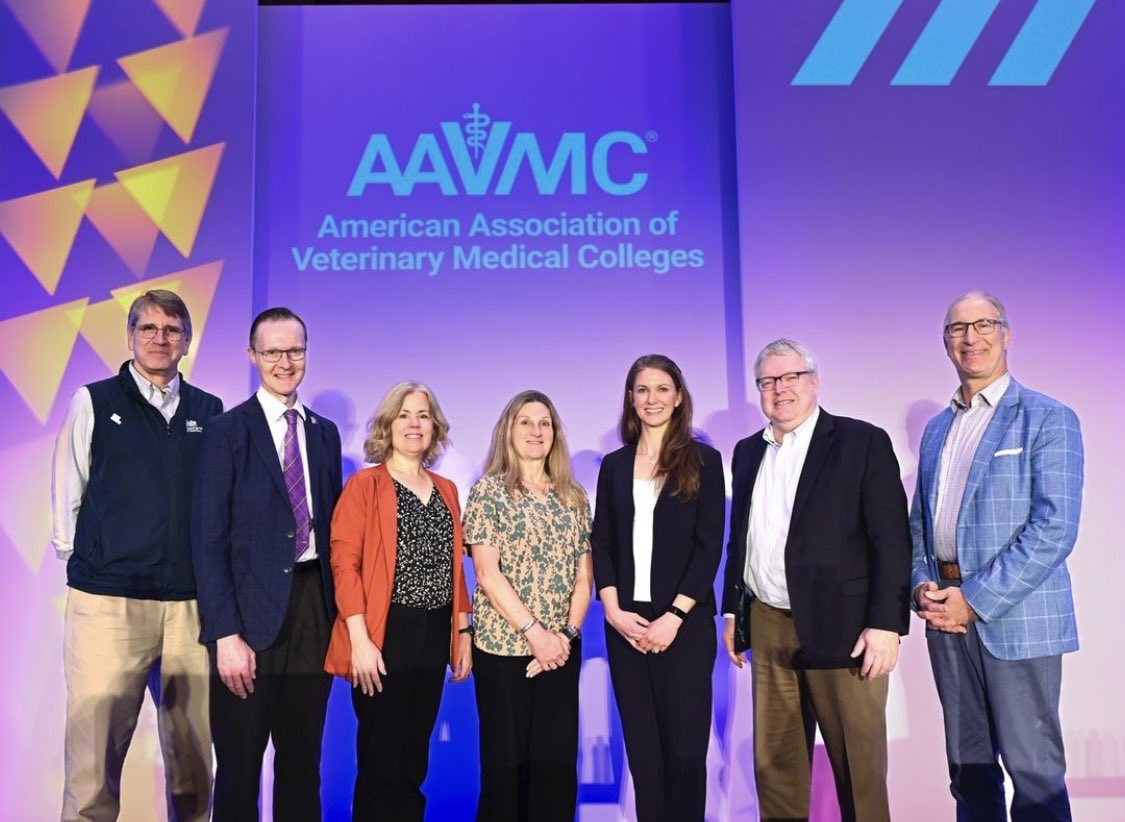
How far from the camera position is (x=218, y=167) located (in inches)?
167

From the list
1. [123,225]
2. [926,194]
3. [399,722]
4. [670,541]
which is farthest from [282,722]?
[926,194]

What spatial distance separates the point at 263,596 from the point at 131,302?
A: 6.22 feet

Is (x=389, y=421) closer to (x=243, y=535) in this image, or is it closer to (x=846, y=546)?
(x=243, y=535)

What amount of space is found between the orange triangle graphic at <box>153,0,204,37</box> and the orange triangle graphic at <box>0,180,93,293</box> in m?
0.80

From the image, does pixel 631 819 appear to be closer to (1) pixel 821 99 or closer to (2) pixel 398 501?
(2) pixel 398 501

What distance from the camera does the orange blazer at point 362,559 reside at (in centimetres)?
293

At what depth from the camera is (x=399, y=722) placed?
2.98 metres

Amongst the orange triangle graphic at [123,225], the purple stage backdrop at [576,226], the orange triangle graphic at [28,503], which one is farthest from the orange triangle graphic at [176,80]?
the orange triangle graphic at [28,503]

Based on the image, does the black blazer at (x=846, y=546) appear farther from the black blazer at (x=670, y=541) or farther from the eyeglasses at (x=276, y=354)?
the eyeglasses at (x=276, y=354)

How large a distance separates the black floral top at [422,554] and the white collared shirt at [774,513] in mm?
961

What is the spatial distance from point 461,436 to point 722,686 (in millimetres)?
1583

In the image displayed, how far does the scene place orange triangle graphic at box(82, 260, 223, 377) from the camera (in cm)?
416

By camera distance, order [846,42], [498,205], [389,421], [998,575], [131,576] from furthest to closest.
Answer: [498,205], [846,42], [389,421], [131,576], [998,575]

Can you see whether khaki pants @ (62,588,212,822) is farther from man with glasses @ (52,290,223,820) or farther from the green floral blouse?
the green floral blouse
